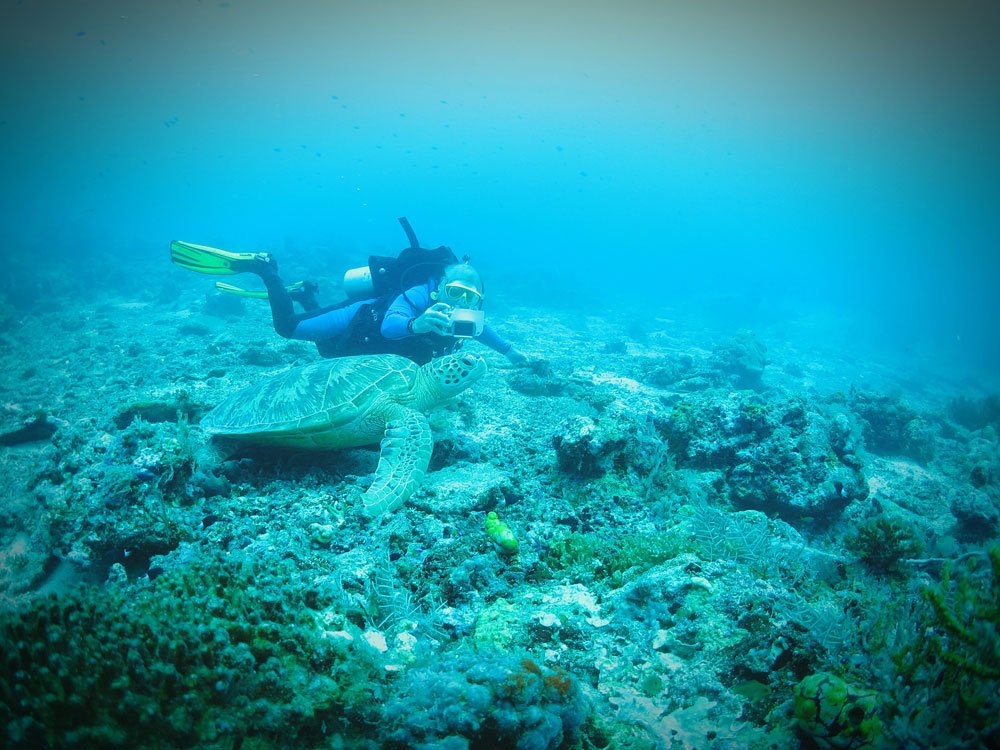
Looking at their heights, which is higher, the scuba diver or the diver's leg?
the scuba diver

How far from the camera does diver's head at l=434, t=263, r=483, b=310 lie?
7.61 meters

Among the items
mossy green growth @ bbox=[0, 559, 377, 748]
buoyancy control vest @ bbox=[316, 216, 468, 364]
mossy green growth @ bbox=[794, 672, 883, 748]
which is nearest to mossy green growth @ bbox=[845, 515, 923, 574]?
mossy green growth @ bbox=[794, 672, 883, 748]

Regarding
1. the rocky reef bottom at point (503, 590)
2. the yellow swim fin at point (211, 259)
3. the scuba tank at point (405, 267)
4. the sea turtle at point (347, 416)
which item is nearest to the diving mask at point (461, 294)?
the scuba tank at point (405, 267)

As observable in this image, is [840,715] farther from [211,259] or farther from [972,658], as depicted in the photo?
[211,259]

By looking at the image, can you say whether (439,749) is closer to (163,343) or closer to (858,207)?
(163,343)

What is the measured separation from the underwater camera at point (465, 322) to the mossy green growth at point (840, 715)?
530 cm

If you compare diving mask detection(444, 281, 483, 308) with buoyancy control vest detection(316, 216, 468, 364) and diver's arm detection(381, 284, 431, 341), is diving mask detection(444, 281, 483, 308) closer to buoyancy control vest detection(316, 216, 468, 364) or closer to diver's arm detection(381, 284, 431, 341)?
diver's arm detection(381, 284, 431, 341)

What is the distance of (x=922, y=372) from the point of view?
90.4ft

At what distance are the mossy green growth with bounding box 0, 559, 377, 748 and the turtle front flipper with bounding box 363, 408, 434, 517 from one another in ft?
5.26

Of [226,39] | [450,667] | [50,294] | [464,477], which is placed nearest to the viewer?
[450,667]

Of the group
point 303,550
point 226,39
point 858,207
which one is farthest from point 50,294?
point 858,207

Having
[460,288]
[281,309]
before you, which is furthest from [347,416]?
[281,309]

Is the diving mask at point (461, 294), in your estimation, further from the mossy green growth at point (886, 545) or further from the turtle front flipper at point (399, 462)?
the mossy green growth at point (886, 545)

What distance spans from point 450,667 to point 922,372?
40.1 meters
